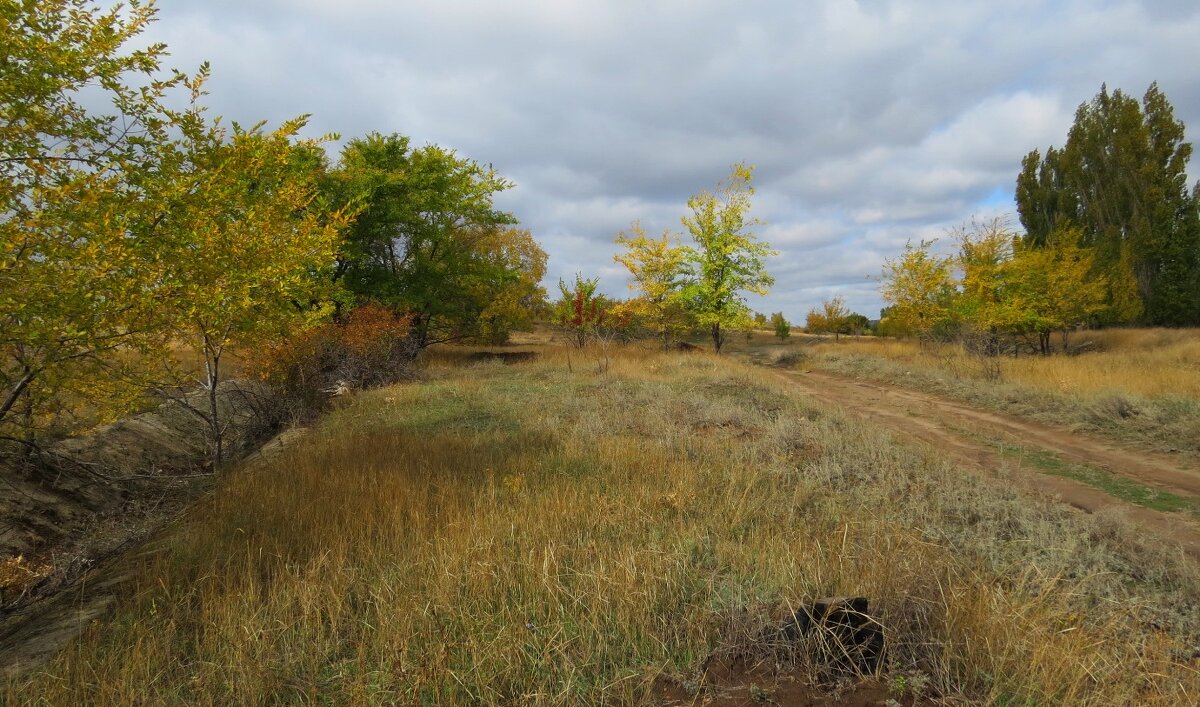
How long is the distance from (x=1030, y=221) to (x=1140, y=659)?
5136 cm

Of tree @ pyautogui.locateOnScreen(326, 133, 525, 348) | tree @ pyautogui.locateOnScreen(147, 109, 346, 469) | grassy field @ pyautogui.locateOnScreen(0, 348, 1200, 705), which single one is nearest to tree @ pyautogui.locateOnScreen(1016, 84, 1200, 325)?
tree @ pyautogui.locateOnScreen(326, 133, 525, 348)

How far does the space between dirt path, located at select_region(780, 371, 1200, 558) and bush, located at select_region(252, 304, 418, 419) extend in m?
11.6

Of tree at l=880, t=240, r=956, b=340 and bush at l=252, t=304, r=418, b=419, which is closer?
bush at l=252, t=304, r=418, b=419

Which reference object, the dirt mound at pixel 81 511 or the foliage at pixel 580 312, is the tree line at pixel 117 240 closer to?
the dirt mound at pixel 81 511

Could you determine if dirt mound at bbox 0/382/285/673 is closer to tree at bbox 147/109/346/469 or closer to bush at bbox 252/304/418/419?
bush at bbox 252/304/418/419

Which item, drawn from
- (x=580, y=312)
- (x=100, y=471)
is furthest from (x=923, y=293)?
(x=100, y=471)

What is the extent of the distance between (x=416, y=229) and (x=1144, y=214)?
1600 inches

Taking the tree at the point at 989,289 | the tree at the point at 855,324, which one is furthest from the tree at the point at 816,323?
the tree at the point at 989,289

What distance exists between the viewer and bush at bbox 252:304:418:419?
11500 mm

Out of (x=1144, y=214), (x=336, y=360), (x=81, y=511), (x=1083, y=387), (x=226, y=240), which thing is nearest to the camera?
(x=226, y=240)

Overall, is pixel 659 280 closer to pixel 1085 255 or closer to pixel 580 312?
pixel 580 312

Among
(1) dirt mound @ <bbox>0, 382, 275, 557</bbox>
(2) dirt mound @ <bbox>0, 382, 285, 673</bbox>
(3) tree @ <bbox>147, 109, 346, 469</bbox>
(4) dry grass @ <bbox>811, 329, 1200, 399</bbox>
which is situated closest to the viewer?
(2) dirt mound @ <bbox>0, 382, 285, 673</bbox>

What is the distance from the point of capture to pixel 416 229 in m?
20.0

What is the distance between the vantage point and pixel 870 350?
26.8 metres
